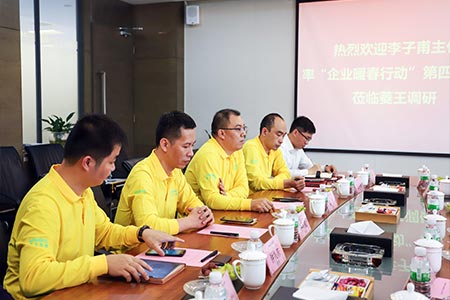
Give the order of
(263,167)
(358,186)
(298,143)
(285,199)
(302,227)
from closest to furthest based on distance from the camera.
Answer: (302,227) < (285,199) < (358,186) < (263,167) < (298,143)

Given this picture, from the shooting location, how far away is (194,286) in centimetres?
138

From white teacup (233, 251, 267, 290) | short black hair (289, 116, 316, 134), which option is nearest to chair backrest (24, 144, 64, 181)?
short black hair (289, 116, 316, 134)

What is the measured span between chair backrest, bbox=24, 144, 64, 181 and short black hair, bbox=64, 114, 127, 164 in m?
2.83

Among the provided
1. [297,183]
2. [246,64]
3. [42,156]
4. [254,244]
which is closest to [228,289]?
[254,244]

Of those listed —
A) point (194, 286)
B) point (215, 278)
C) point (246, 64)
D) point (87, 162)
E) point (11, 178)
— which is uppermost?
point (246, 64)

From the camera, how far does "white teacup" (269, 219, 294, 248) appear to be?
6.16ft

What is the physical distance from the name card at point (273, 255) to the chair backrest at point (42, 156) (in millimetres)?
3123

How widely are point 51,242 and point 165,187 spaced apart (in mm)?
873

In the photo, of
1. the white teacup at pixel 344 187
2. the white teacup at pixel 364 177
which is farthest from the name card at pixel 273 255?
the white teacup at pixel 364 177

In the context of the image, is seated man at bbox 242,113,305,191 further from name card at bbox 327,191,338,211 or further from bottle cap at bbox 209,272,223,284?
bottle cap at bbox 209,272,223,284

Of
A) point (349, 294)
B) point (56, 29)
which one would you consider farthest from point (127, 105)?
point (349, 294)

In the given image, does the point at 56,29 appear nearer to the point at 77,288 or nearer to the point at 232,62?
the point at 232,62

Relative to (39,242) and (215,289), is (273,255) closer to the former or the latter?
(215,289)

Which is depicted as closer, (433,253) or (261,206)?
(433,253)
